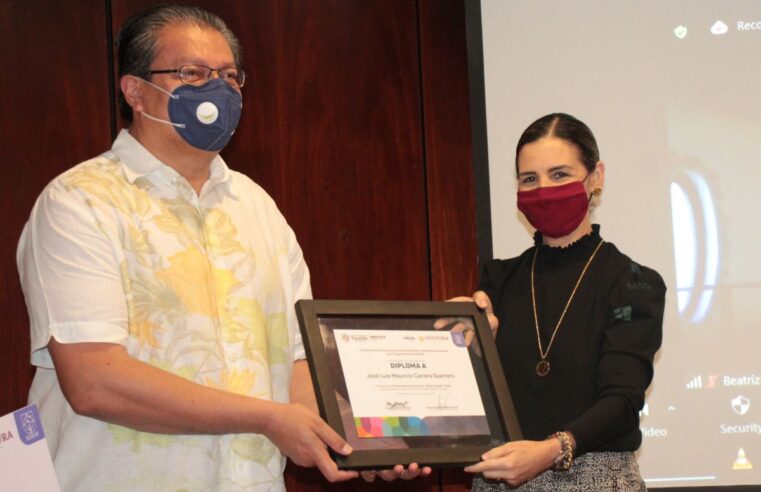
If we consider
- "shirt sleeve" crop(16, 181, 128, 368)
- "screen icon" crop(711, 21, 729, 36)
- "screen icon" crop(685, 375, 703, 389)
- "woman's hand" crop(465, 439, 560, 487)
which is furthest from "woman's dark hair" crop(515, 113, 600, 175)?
"screen icon" crop(711, 21, 729, 36)

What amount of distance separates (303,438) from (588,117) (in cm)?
218

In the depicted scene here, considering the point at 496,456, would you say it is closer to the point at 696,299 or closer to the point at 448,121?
the point at 696,299

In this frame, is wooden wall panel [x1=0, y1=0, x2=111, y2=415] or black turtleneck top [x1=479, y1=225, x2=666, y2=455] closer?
black turtleneck top [x1=479, y1=225, x2=666, y2=455]

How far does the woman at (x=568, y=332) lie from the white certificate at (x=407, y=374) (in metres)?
0.16

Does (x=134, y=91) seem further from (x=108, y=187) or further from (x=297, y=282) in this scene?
(x=297, y=282)

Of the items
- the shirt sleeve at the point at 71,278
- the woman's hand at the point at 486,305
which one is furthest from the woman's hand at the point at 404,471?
the shirt sleeve at the point at 71,278

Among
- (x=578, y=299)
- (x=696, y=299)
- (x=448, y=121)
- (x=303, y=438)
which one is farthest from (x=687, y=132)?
(x=303, y=438)

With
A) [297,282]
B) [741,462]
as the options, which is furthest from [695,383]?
[297,282]

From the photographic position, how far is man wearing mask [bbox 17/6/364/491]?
196 centimetres

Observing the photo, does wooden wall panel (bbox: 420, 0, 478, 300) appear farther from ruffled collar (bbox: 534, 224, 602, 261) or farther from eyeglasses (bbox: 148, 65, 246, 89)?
eyeglasses (bbox: 148, 65, 246, 89)

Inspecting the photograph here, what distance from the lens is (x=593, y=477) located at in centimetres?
228

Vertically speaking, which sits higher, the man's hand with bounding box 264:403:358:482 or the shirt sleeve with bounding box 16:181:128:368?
the shirt sleeve with bounding box 16:181:128:368

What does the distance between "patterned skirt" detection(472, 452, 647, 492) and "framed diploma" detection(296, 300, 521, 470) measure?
181mm
